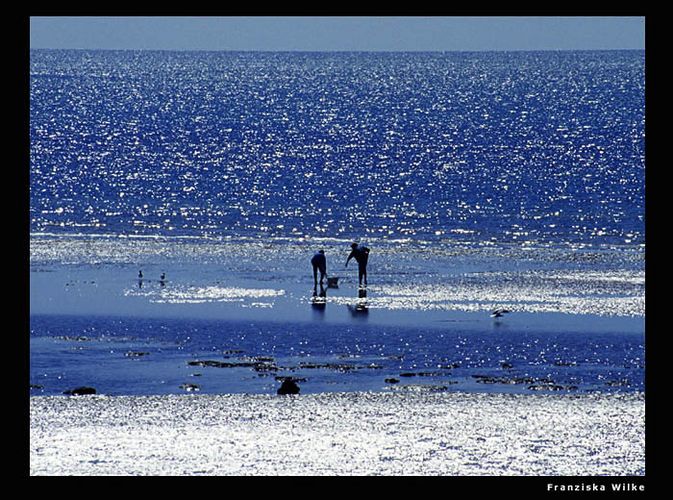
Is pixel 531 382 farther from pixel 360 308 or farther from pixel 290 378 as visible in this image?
pixel 360 308

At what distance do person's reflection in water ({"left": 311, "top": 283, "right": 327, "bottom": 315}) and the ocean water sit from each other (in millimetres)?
93

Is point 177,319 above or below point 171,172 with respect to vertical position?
below

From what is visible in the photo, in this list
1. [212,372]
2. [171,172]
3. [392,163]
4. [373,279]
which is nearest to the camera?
[212,372]

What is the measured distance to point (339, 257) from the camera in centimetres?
4081

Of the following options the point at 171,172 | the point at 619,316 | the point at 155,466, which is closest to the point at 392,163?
the point at 171,172

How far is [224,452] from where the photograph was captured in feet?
51.1

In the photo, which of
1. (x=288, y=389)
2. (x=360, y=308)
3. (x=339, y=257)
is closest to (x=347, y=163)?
(x=339, y=257)

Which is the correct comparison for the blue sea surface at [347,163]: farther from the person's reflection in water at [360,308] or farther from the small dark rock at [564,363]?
the small dark rock at [564,363]

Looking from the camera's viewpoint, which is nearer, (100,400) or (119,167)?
(100,400)

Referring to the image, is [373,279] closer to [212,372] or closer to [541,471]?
[212,372]

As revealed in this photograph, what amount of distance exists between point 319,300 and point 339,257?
11363 mm

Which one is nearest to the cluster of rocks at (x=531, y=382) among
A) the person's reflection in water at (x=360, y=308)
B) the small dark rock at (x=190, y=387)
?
the small dark rock at (x=190, y=387)

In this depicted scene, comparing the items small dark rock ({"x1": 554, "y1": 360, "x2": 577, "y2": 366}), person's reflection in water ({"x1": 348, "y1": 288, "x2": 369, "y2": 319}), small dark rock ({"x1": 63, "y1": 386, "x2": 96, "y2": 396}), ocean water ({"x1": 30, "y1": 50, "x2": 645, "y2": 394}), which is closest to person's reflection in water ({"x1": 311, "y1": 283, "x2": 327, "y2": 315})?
ocean water ({"x1": 30, "y1": 50, "x2": 645, "y2": 394})
